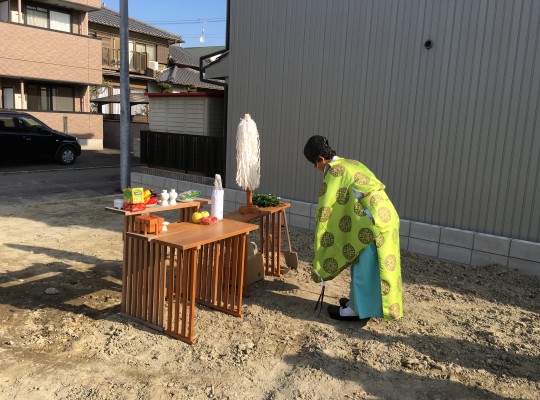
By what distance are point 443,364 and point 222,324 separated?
179 centimetres

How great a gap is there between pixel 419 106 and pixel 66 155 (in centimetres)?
1231

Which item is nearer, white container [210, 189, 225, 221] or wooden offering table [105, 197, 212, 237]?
wooden offering table [105, 197, 212, 237]

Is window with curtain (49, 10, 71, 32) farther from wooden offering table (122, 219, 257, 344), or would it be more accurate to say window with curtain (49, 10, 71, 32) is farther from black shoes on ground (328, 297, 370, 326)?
black shoes on ground (328, 297, 370, 326)

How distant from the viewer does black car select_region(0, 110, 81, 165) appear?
13867mm

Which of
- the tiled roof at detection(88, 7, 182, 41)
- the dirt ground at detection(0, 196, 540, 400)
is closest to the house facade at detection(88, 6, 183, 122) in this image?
the tiled roof at detection(88, 7, 182, 41)

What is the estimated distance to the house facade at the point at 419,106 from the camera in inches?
211

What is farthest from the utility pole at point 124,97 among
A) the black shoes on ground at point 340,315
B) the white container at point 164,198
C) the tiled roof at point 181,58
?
the tiled roof at point 181,58

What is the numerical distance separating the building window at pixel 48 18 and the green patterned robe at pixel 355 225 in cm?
1891

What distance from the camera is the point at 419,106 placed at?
5996 millimetres

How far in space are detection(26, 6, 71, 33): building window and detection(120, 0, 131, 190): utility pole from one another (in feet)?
38.3

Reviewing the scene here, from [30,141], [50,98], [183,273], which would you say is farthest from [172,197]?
[50,98]

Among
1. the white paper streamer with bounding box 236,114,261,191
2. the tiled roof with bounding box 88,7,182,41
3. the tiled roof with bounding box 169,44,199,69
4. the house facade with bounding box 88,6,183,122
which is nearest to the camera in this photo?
the white paper streamer with bounding box 236,114,261,191

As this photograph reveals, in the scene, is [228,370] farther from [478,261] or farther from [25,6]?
[25,6]

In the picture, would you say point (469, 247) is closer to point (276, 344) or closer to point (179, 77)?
point (276, 344)
